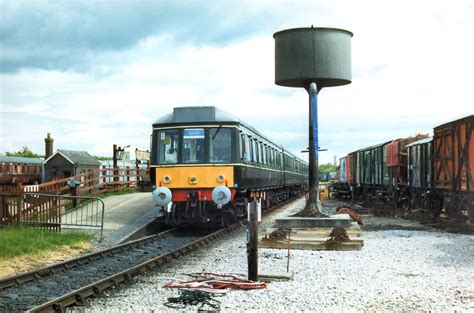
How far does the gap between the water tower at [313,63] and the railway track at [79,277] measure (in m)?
3.99

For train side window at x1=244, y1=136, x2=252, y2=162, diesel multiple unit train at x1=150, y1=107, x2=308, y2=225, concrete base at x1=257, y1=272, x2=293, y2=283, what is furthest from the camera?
train side window at x1=244, y1=136, x2=252, y2=162

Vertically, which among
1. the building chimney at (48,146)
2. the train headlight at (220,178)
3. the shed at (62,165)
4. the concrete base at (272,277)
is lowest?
the concrete base at (272,277)

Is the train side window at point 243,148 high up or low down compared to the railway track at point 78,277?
up

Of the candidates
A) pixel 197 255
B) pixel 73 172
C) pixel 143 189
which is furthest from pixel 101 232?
pixel 73 172

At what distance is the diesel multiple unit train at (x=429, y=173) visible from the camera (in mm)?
19344

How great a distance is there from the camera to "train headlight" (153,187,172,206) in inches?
657

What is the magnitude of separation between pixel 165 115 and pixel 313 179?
15.4 ft

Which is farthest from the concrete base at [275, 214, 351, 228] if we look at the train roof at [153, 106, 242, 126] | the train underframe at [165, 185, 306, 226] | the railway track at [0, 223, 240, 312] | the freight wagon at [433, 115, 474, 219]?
the freight wagon at [433, 115, 474, 219]

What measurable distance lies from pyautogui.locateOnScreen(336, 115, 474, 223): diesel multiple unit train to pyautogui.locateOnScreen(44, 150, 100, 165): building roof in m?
19.4

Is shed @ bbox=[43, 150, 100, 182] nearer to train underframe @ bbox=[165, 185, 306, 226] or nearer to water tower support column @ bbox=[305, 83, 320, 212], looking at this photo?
train underframe @ bbox=[165, 185, 306, 226]

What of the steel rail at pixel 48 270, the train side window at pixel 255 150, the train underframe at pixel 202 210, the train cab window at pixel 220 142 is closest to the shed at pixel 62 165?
the train side window at pixel 255 150

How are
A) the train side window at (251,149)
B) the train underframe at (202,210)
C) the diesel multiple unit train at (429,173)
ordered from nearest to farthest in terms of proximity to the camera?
the train underframe at (202,210), the diesel multiple unit train at (429,173), the train side window at (251,149)

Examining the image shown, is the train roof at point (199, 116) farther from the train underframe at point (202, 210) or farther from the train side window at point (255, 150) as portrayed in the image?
the train side window at point (255, 150)

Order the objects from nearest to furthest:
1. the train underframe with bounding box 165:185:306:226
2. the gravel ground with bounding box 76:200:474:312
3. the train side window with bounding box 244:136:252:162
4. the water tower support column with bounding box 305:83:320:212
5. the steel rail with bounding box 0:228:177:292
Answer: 1. the gravel ground with bounding box 76:200:474:312
2. the steel rail with bounding box 0:228:177:292
3. the water tower support column with bounding box 305:83:320:212
4. the train underframe with bounding box 165:185:306:226
5. the train side window with bounding box 244:136:252:162
